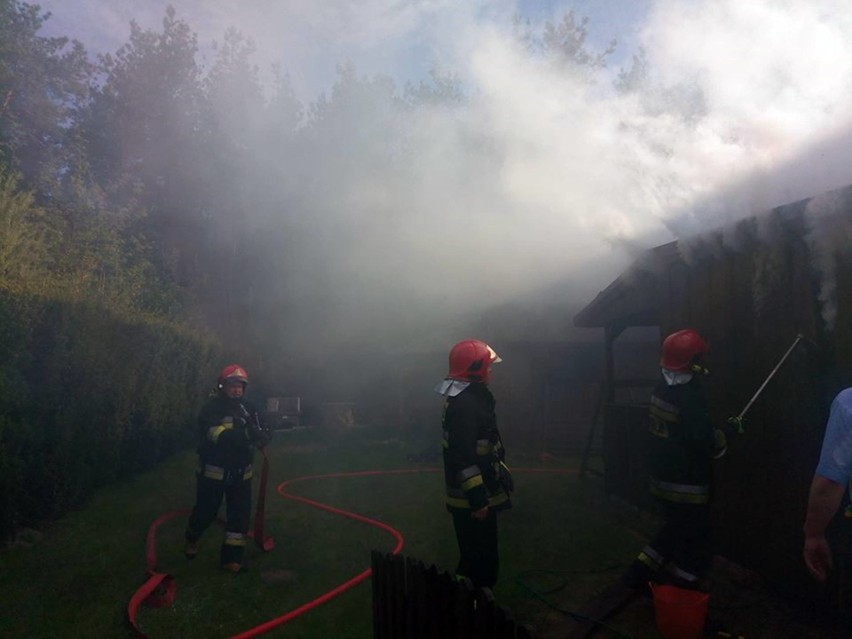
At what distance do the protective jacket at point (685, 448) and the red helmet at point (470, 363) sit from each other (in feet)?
4.72

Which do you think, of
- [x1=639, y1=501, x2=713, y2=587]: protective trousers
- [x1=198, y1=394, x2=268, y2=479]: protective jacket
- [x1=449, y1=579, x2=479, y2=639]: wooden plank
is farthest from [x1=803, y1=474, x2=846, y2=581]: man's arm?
[x1=198, y1=394, x2=268, y2=479]: protective jacket

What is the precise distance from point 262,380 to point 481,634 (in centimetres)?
2015

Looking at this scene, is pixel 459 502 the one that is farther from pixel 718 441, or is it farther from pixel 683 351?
pixel 683 351

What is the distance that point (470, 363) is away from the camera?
4.21m

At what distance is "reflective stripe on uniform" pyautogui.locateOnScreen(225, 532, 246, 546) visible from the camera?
17.7 feet

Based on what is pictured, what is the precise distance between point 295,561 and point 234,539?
0.69 m

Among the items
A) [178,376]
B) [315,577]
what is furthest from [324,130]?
[315,577]

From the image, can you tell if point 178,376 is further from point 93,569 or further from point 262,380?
point 262,380

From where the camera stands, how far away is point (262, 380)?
70.2 ft

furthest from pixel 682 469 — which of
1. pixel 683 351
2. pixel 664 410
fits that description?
pixel 683 351

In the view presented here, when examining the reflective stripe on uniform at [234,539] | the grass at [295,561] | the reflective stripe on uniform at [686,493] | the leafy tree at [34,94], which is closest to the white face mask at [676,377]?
the reflective stripe on uniform at [686,493]

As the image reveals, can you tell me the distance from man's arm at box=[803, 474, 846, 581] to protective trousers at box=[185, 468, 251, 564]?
4647mm

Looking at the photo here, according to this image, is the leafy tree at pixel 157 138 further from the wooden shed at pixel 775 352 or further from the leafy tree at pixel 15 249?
the wooden shed at pixel 775 352

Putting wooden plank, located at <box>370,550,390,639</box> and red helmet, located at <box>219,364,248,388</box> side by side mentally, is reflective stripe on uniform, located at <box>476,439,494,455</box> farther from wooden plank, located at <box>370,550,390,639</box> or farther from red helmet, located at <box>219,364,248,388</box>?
red helmet, located at <box>219,364,248,388</box>
